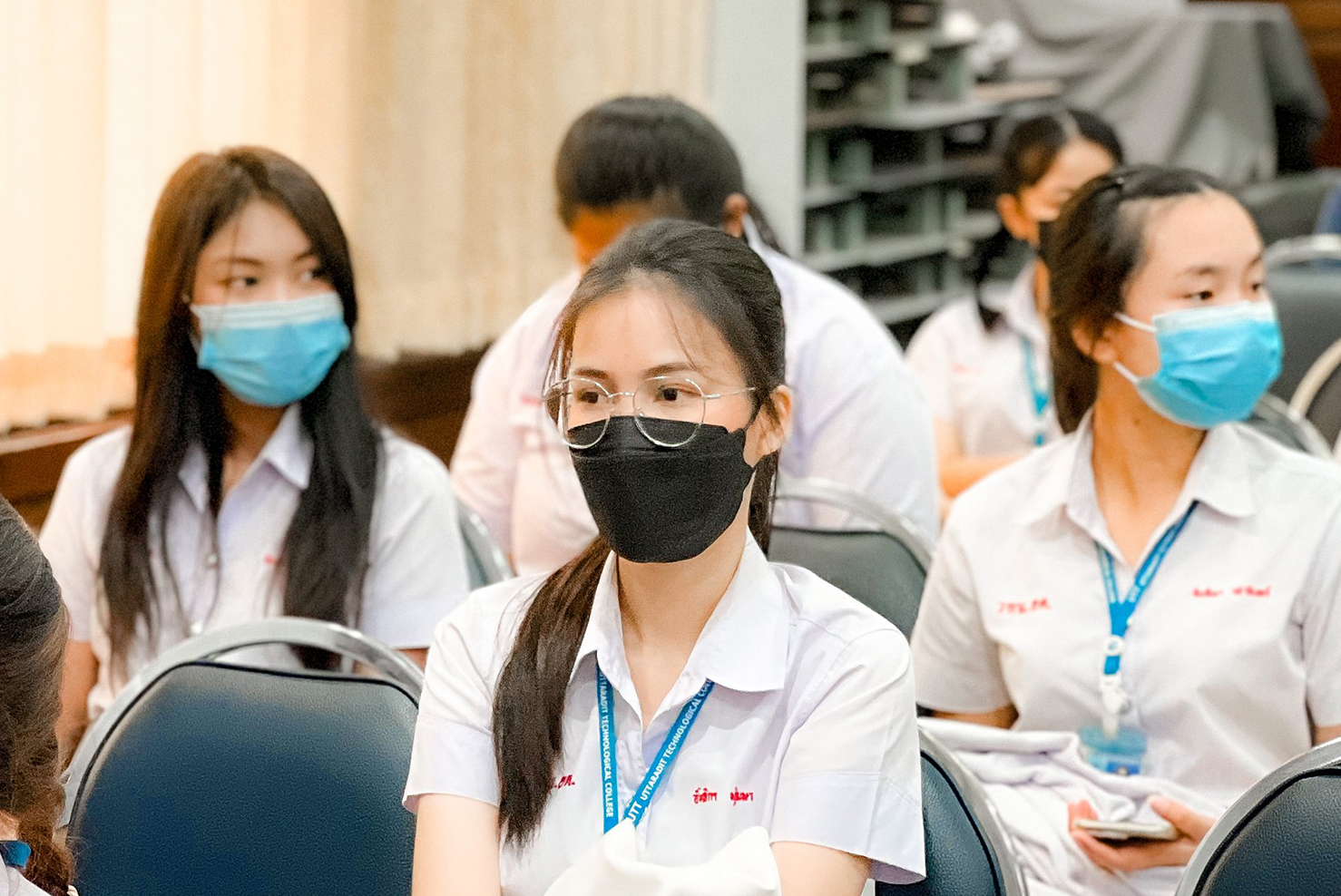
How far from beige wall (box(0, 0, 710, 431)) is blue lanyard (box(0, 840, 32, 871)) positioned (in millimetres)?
1819

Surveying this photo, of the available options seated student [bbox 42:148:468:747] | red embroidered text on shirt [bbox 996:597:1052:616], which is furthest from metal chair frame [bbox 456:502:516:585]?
red embroidered text on shirt [bbox 996:597:1052:616]

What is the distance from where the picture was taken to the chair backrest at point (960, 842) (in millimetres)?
1600

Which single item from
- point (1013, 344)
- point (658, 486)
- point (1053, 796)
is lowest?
point (1053, 796)

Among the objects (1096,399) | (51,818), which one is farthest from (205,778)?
(1096,399)

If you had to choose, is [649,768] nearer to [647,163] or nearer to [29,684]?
[29,684]

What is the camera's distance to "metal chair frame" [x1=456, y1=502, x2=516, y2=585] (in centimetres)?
252

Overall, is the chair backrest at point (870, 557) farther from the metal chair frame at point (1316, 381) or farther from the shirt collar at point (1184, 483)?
the metal chair frame at point (1316, 381)

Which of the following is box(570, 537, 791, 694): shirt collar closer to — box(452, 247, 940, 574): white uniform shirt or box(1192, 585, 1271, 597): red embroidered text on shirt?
box(1192, 585, 1271, 597): red embroidered text on shirt

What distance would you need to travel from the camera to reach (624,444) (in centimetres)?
156

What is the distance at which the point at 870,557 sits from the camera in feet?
7.73

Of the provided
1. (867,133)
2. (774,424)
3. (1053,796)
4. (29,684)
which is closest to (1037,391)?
(1053,796)

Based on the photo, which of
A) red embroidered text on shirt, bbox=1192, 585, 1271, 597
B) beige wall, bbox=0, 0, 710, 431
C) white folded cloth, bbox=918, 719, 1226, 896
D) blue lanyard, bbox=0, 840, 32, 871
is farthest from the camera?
beige wall, bbox=0, 0, 710, 431

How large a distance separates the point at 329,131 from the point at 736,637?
8.34ft

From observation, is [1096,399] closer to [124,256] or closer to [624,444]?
[624,444]
